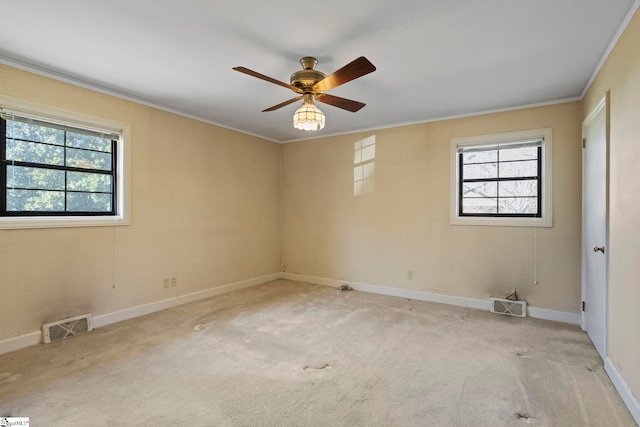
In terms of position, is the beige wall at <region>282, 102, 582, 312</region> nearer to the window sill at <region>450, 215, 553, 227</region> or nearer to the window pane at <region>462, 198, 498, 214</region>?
the window sill at <region>450, 215, 553, 227</region>

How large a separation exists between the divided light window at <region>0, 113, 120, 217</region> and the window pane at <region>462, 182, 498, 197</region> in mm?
4404

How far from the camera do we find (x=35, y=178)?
3049 millimetres

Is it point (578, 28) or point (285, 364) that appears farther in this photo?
point (285, 364)

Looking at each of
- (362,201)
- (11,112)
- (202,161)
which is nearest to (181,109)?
(202,161)

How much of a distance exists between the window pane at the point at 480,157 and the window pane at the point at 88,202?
4.50m

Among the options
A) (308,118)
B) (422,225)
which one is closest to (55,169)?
(308,118)

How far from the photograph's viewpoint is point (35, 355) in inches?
108

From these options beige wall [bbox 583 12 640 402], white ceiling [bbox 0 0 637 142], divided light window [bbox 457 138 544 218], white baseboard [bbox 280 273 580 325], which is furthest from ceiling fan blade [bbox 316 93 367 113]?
white baseboard [bbox 280 273 580 325]

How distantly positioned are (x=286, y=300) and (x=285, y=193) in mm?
2160

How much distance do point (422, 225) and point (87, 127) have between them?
14.0 feet

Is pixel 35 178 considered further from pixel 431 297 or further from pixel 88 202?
pixel 431 297

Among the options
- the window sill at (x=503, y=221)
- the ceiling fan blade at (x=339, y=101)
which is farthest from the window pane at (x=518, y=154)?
the ceiling fan blade at (x=339, y=101)

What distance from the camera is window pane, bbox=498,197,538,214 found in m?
3.92

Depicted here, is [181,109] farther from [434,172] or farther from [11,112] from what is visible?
[434,172]
